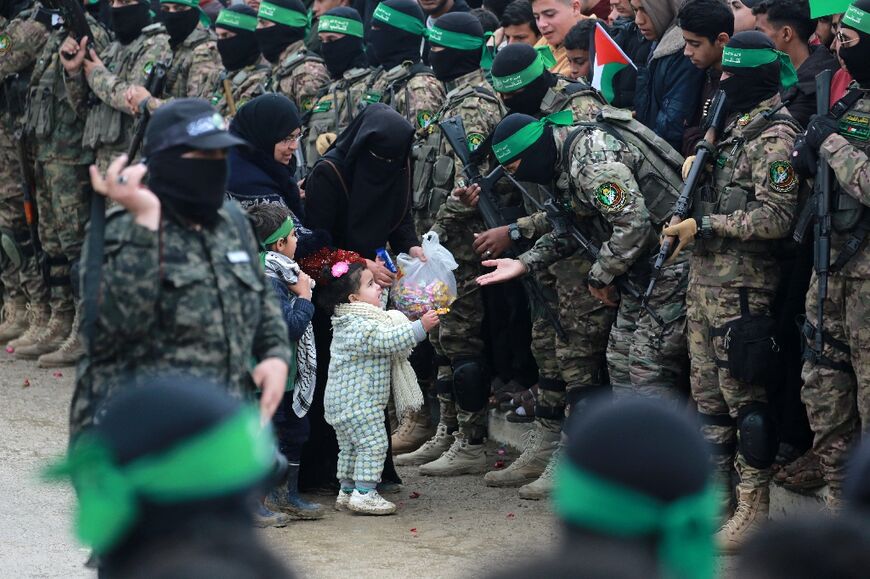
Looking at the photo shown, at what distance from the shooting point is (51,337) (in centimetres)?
1036

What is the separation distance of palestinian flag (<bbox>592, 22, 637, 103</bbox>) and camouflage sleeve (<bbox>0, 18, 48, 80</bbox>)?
4.52 m

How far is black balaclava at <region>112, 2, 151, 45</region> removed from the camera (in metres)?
10.1

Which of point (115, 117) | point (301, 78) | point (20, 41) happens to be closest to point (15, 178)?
point (20, 41)

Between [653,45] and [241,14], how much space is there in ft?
10.7

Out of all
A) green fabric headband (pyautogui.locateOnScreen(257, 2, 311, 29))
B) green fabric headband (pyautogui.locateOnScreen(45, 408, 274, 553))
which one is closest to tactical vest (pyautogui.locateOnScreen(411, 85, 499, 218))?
green fabric headband (pyautogui.locateOnScreen(257, 2, 311, 29))

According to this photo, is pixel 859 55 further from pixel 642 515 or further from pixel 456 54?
pixel 642 515

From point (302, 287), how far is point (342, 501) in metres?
1.20

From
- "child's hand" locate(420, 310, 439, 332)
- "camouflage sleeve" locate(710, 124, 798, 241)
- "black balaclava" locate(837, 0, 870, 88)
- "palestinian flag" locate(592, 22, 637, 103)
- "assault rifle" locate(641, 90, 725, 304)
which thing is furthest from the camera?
"palestinian flag" locate(592, 22, 637, 103)

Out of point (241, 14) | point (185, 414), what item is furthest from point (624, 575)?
point (241, 14)

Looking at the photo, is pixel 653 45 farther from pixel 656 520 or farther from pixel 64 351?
pixel 656 520

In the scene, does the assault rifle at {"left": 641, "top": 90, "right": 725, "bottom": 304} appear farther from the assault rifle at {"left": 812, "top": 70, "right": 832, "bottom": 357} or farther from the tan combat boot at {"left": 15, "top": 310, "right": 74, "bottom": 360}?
the tan combat boot at {"left": 15, "top": 310, "right": 74, "bottom": 360}

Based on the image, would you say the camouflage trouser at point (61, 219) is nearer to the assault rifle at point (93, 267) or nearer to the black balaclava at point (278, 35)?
the black balaclava at point (278, 35)

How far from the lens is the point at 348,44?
916 cm

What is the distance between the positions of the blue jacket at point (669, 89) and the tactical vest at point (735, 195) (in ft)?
3.14
